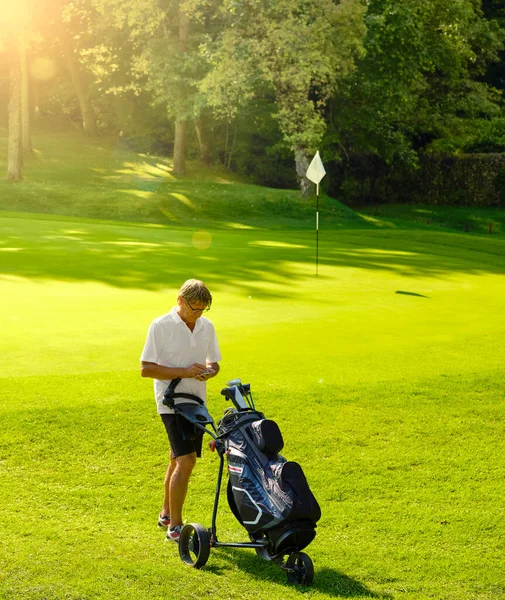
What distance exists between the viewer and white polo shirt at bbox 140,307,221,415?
6246 millimetres

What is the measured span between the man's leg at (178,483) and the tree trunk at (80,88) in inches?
2503

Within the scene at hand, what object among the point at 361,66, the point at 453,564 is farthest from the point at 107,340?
the point at 361,66

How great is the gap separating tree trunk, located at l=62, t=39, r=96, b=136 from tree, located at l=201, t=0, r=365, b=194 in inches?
1059

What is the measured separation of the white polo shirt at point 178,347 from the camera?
6.25 meters

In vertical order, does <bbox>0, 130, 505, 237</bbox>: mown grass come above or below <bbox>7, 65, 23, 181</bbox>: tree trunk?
below

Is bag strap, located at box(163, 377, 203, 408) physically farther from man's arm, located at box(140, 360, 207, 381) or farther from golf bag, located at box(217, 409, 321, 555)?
golf bag, located at box(217, 409, 321, 555)

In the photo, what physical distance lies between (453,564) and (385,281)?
13.7m

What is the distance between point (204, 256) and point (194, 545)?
1617 centimetres

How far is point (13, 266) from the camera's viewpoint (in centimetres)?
1909

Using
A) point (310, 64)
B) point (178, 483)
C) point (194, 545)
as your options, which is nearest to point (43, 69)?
point (310, 64)

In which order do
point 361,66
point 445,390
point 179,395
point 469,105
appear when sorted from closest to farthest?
point 179,395 < point 445,390 < point 361,66 < point 469,105

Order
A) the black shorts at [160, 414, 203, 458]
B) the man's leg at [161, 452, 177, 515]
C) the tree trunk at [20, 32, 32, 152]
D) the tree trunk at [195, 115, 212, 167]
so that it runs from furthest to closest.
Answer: the tree trunk at [195, 115, 212, 167] < the tree trunk at [20, 32, 32, 152] < the man's leg at [161, 452, 177, 515] < the black shorts at [160, 414, 203, 458]

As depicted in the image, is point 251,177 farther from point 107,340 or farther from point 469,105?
point 107,340

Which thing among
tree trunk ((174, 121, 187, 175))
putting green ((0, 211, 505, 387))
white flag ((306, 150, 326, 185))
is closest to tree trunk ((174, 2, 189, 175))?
tree trunk ((174, 121, 187, 175))
